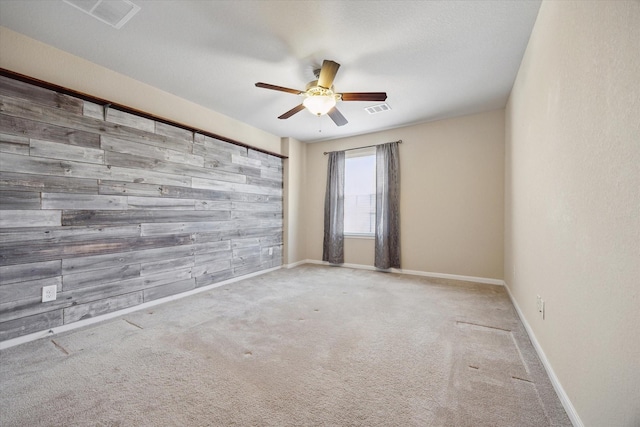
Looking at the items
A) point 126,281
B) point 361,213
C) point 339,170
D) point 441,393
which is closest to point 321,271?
point 361,213

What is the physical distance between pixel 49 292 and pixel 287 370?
2252 millimetres

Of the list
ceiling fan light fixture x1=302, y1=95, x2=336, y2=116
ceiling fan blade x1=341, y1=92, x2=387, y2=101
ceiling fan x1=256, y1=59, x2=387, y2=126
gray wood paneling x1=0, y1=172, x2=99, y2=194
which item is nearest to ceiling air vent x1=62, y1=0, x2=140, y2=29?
ceiling fan x1=256, y1=59, x2=387, y2=126

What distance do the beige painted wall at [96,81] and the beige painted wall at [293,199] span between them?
1362mm

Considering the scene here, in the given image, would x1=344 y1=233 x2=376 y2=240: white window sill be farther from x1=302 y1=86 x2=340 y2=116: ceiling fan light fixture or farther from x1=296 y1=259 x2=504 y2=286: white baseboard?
x1=302 y1=86 x2=340 y2=116: ceiling fan light fixture

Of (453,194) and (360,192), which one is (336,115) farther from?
(453,194)

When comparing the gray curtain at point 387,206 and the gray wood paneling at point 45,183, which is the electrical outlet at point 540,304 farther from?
the gray wood paneling at point 45,183

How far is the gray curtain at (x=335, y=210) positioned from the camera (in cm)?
512

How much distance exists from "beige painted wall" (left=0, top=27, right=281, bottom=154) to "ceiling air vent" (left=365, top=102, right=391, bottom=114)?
216cm

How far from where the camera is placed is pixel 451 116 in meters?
4.08

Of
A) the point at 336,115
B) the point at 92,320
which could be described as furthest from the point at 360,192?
the point at 92,320

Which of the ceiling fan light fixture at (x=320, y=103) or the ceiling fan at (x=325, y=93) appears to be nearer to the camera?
the ceiling fan at (x=325, y=93)

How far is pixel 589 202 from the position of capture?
1.18 meters

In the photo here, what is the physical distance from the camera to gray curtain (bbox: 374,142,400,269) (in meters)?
4.53

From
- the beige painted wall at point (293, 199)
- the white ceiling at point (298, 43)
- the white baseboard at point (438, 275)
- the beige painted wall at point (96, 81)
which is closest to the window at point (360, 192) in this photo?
the white baseboard at point (438, 275)
